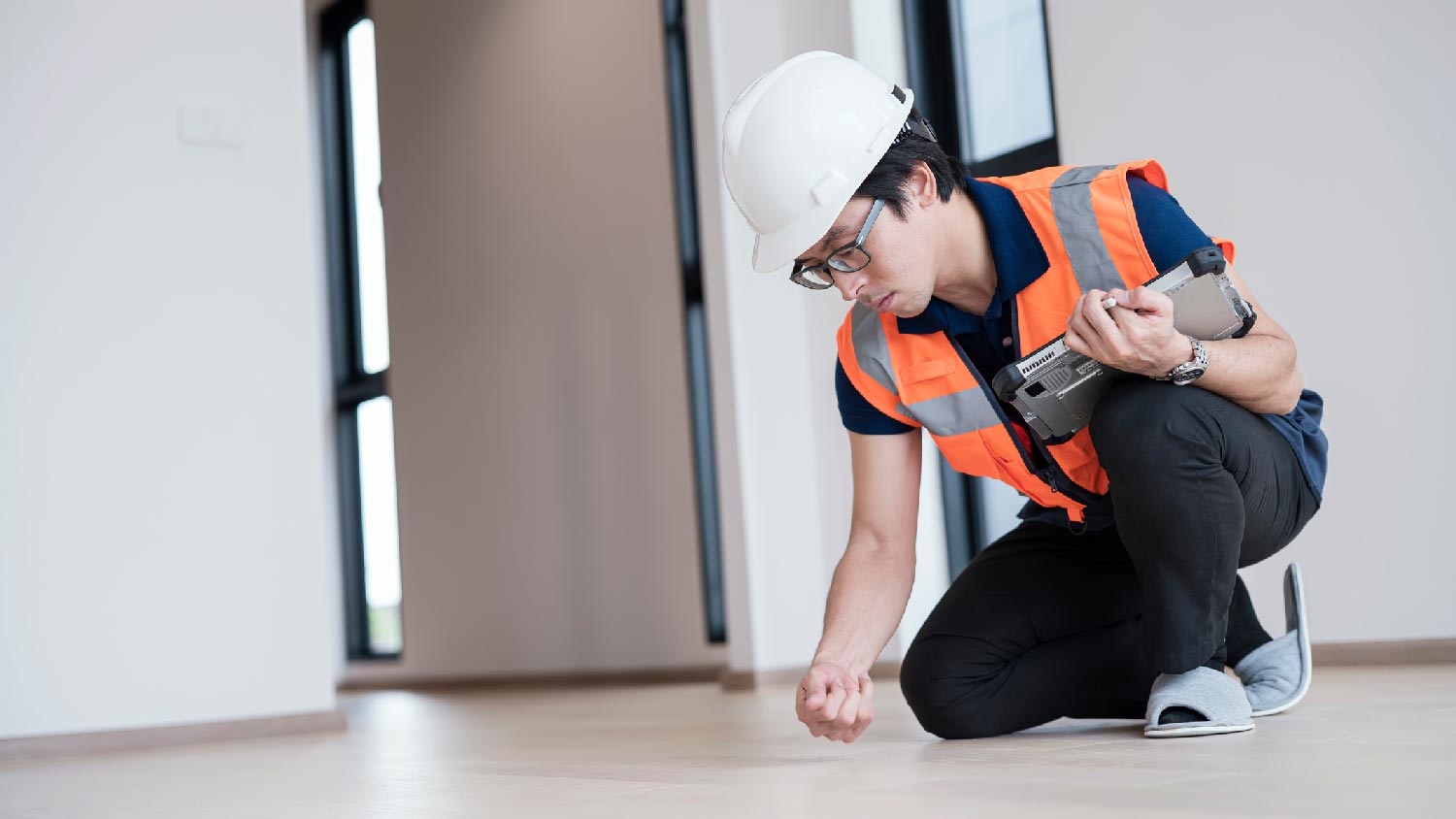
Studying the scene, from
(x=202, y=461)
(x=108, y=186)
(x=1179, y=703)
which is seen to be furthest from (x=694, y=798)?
(x=108, y=186)

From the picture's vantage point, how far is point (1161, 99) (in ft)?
10.5

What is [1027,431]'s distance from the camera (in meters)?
1.75

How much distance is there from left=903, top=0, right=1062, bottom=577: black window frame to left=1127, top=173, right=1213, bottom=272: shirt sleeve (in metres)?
2.29

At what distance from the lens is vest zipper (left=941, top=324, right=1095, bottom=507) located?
172cm

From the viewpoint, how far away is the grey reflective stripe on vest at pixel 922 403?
1.74m

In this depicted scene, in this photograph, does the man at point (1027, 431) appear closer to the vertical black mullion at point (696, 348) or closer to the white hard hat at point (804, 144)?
the white hard hat at point (804, 144)

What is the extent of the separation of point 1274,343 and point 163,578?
257 centimetres

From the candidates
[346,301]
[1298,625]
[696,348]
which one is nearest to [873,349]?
[1298,625]

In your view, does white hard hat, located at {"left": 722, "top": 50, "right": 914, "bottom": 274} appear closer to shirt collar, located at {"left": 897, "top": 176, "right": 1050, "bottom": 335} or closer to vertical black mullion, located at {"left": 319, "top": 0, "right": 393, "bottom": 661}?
shirt collar, located at {"left": 897, "top": 176, "right": 1050, "bottom": 335}

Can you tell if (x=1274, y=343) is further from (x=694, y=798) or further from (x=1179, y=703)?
(x=694, y=798)

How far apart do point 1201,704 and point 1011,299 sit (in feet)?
1.70

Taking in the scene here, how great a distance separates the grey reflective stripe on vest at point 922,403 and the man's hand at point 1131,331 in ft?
0.92

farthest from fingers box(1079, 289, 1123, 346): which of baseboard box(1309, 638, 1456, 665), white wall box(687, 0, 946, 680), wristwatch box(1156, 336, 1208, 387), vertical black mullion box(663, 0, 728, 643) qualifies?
vertical black mullion box(663, 0, 728, 643)

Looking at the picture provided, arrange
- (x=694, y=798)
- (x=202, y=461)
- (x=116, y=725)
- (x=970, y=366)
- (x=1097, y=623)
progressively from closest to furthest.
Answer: (x=694, y=798), (x=970, y=366), (x=1097, y=623), (x=116, y=725), (x=202, y=461)
